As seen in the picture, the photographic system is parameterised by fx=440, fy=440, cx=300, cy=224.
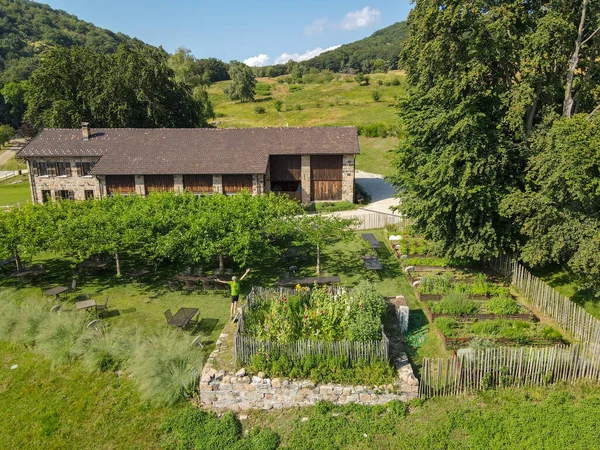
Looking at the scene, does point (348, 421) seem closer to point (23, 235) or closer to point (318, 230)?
point (318, 230)

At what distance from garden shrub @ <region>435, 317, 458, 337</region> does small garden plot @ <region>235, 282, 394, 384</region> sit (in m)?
2.35

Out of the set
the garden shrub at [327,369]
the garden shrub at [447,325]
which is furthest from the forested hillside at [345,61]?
the garden shrub at [327,369]

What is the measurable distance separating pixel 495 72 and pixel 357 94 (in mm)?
70536

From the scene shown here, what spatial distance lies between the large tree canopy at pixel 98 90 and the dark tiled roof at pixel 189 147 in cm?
692

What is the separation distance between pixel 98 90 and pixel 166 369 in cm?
3863

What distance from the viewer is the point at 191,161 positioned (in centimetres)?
3319

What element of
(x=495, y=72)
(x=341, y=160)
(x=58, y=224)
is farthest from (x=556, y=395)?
(x=341, y=160)

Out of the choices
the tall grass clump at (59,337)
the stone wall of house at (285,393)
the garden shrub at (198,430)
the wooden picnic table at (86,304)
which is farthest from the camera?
the wooden picnic table at (86,304)

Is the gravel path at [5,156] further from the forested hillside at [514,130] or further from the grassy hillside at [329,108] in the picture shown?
the forested hillside at [514,130]

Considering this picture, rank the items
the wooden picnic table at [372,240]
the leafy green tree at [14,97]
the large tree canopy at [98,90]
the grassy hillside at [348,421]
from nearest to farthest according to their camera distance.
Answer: the grassy hillside at [348,421]
the wooden picnic table at [372,240]
the large tree canopy at [98,90]
the leafy green tree at [14,97]

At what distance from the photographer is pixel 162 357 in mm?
12688

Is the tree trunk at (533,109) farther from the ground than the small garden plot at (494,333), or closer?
farther from the ground

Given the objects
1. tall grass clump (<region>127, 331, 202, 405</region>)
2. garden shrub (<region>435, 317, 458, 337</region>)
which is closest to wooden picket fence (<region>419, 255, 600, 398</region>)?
garden shrub (<region>435, 317, 458, 337</region>)

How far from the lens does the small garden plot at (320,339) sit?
12211 millimetres
